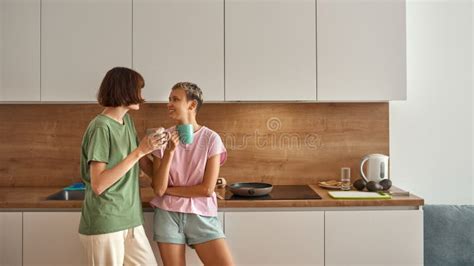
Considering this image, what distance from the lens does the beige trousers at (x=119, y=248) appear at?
1948 mm

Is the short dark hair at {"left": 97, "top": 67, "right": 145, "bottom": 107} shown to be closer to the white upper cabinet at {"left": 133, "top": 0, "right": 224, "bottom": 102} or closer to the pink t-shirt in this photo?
the pink t-shirt

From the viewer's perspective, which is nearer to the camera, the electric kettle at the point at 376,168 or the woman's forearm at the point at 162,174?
the woman's forearm at the point at 162,174

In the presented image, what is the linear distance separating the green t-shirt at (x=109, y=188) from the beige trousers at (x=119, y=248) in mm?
32

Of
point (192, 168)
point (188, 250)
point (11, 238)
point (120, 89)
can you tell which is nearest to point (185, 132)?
point (192, 168)

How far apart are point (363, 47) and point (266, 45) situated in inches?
22.7

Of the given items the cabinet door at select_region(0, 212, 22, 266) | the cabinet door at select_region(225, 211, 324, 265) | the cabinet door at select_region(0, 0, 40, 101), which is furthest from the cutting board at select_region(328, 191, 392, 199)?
the cabinet door at select_region(0, 0, 40, 101)

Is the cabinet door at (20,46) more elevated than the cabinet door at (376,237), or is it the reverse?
the cabinet door at (20,46)

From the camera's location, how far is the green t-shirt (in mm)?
1928

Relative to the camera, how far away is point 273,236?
2.46 metres

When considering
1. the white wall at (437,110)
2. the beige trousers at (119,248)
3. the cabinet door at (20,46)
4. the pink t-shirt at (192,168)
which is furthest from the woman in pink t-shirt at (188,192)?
the white wall at (437,110)

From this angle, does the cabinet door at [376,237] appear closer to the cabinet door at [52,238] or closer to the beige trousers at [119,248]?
the beige trousers at [119,248]

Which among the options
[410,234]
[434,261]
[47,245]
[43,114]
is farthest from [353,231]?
[43,114]

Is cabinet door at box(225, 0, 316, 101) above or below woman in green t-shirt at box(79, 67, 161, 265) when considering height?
above

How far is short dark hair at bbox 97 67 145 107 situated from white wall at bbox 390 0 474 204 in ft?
6.16
